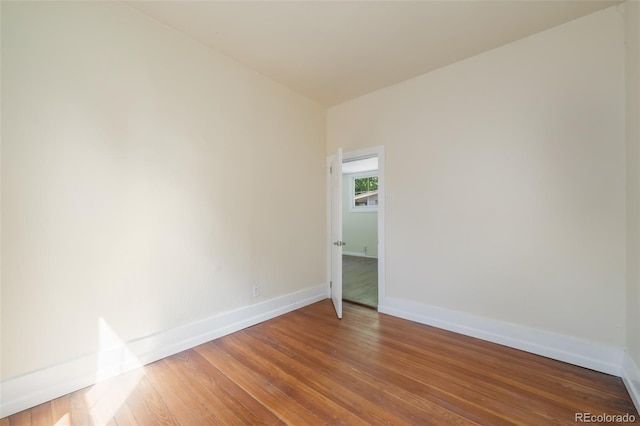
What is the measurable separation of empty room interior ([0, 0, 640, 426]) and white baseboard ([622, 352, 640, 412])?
3 centimetres

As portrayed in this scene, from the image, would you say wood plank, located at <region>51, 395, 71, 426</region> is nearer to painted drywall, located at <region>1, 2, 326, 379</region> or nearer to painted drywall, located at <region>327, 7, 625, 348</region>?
painted drywall, located at <region>1, 2, 326, 379</region>

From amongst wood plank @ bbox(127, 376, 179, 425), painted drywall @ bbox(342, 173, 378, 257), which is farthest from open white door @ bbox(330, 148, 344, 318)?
painted drywall @ bbox(342, 173, 378, 257)

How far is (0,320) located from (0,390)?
428 mm

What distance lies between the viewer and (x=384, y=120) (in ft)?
10.7

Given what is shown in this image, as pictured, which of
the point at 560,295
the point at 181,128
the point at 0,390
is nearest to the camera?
the point at 0,390

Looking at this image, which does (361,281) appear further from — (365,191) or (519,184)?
(365,191)

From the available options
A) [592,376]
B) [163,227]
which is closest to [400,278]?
[592,376]

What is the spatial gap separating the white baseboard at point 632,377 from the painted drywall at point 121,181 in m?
3.02

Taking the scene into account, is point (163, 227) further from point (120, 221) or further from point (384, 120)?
point (384, 120)

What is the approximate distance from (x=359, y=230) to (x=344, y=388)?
5790mm

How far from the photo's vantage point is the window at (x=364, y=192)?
7336 millimetres

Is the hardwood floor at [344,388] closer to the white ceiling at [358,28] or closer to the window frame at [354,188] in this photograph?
the white ceiling at [358,28]

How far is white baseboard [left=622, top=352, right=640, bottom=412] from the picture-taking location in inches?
65.0

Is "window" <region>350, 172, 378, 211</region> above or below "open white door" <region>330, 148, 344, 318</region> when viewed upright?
above
